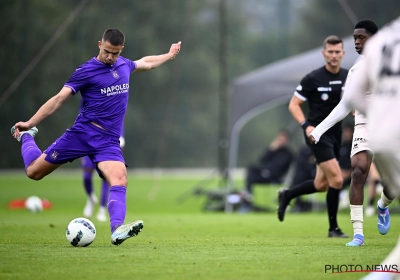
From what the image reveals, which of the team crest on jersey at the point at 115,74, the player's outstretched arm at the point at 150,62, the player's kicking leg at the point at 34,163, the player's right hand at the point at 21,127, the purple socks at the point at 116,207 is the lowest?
the purple socks at the point at 116,207

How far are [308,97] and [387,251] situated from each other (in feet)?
10.4

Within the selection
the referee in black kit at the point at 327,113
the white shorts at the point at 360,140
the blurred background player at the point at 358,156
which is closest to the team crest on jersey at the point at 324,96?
the referee in black kit at the point at 327,113

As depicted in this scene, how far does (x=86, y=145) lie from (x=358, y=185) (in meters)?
2.95

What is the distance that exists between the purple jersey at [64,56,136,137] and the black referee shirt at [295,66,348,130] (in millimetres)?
2910

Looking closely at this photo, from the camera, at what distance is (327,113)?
966 centimetres

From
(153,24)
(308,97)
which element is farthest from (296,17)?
(308,97)

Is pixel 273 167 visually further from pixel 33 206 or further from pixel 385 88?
pixel 385 88

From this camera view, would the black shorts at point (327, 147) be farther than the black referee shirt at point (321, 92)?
No

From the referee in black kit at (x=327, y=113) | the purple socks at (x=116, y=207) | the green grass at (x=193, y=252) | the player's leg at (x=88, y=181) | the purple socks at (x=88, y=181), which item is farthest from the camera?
the purple socks at (x=88, y=181)

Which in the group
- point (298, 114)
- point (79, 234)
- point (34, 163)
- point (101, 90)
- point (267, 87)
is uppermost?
point (267, 87)

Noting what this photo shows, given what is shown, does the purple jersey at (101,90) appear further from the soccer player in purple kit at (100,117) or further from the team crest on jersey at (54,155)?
the team crest on jersey at (54,155)

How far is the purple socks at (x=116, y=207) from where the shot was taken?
739cm

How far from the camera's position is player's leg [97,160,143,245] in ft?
23.7

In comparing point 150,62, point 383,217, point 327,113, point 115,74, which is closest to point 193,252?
point 115,74
